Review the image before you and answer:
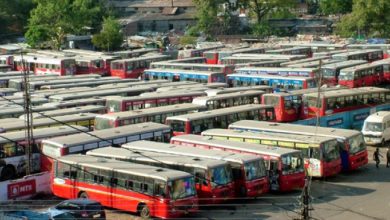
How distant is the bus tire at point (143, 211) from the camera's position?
14.3 metres

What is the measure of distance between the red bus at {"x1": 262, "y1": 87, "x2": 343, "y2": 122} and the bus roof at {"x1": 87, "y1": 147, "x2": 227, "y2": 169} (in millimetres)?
8419

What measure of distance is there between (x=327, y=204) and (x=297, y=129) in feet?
12.0

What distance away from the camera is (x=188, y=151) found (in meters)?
16.3

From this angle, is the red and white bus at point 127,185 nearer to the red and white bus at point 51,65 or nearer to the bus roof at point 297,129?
the bus roof at point 297,129

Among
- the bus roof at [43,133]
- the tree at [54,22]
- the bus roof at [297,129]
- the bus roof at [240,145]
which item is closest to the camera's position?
the bus roof at [240,145]

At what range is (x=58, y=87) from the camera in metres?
28.7

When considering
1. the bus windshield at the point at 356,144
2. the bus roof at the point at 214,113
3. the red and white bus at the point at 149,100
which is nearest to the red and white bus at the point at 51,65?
the red and white bus at the point at 149,100

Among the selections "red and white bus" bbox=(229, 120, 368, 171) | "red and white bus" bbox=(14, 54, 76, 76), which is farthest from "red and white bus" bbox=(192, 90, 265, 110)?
"red and white bus" bbox=(14, 54, 76, 76)

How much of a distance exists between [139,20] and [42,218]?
54.0 m

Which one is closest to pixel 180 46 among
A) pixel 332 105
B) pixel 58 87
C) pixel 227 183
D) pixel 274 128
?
pixel 58 87

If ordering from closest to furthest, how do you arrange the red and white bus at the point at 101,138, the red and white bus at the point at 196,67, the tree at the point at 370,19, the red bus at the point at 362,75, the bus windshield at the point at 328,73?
the red and white bus at the point at 101,138 < the red bus at the point at 362,75 < the bus windshield at the point at 328,73 < the red and white bus at the point at 196,67 < the tree at the point at 370,19

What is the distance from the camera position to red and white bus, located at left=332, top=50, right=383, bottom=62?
37.5 m

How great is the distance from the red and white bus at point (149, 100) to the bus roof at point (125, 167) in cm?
711

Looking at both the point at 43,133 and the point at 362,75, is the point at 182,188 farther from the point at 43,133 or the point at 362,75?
the point at 362,75
